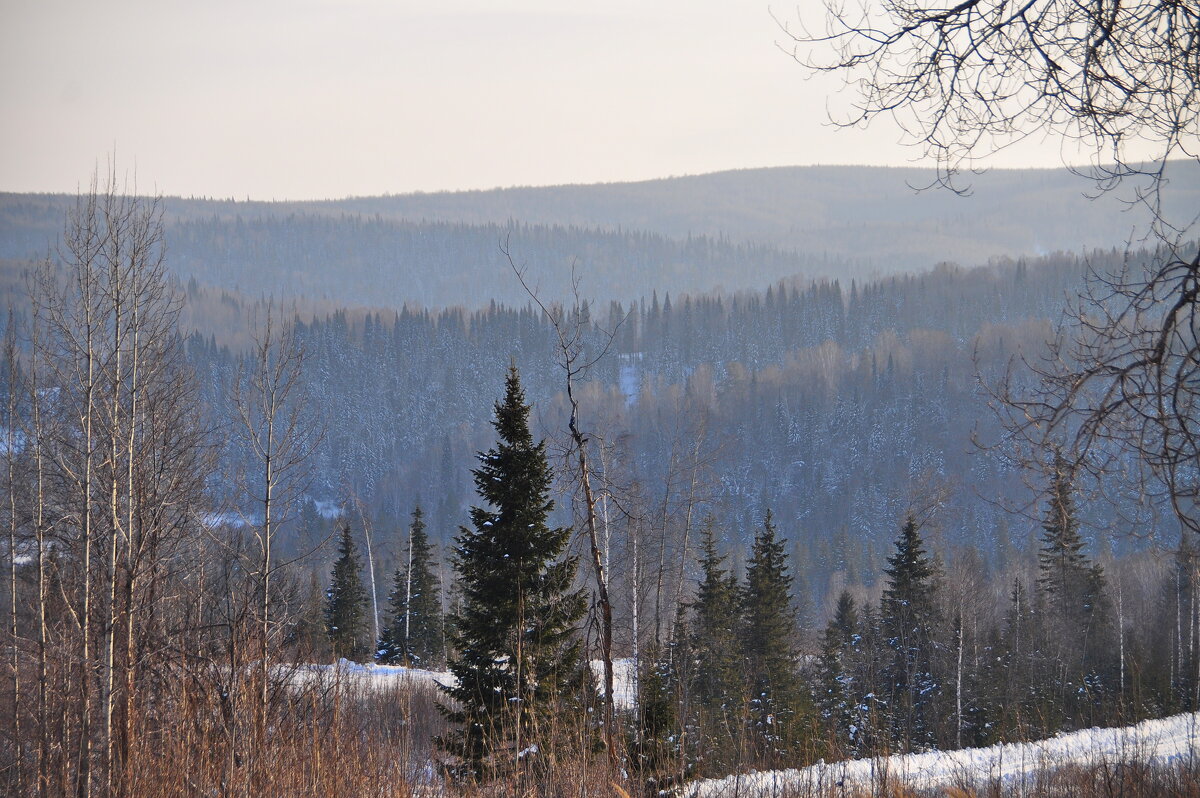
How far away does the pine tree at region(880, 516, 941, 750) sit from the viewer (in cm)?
3053

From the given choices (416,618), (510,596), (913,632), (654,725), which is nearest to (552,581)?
(510,596)

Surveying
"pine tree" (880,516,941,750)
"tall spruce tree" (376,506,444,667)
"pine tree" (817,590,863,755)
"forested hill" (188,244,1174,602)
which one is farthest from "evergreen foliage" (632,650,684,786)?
"forested hill" (188,244,1174,602)

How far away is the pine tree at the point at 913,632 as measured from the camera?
30.5 meters

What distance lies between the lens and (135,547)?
10688mm

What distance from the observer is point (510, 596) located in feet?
40.2

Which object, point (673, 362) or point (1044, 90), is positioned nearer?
point (1044, 90)

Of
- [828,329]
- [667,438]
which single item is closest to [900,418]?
[667,438]

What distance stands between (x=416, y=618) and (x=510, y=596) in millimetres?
25613

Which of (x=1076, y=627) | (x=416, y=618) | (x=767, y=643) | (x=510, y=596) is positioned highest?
(x=510, y=596)

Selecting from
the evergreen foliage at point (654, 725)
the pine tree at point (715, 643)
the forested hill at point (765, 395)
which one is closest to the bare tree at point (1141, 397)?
the evergreen foliage at point (654, 725)

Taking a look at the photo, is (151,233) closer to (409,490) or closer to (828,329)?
(409,490)

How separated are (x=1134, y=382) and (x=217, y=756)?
6.03 metres

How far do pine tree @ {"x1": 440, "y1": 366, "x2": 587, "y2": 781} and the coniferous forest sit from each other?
5 cm

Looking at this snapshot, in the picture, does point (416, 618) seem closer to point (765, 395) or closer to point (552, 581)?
point (552, 581)
